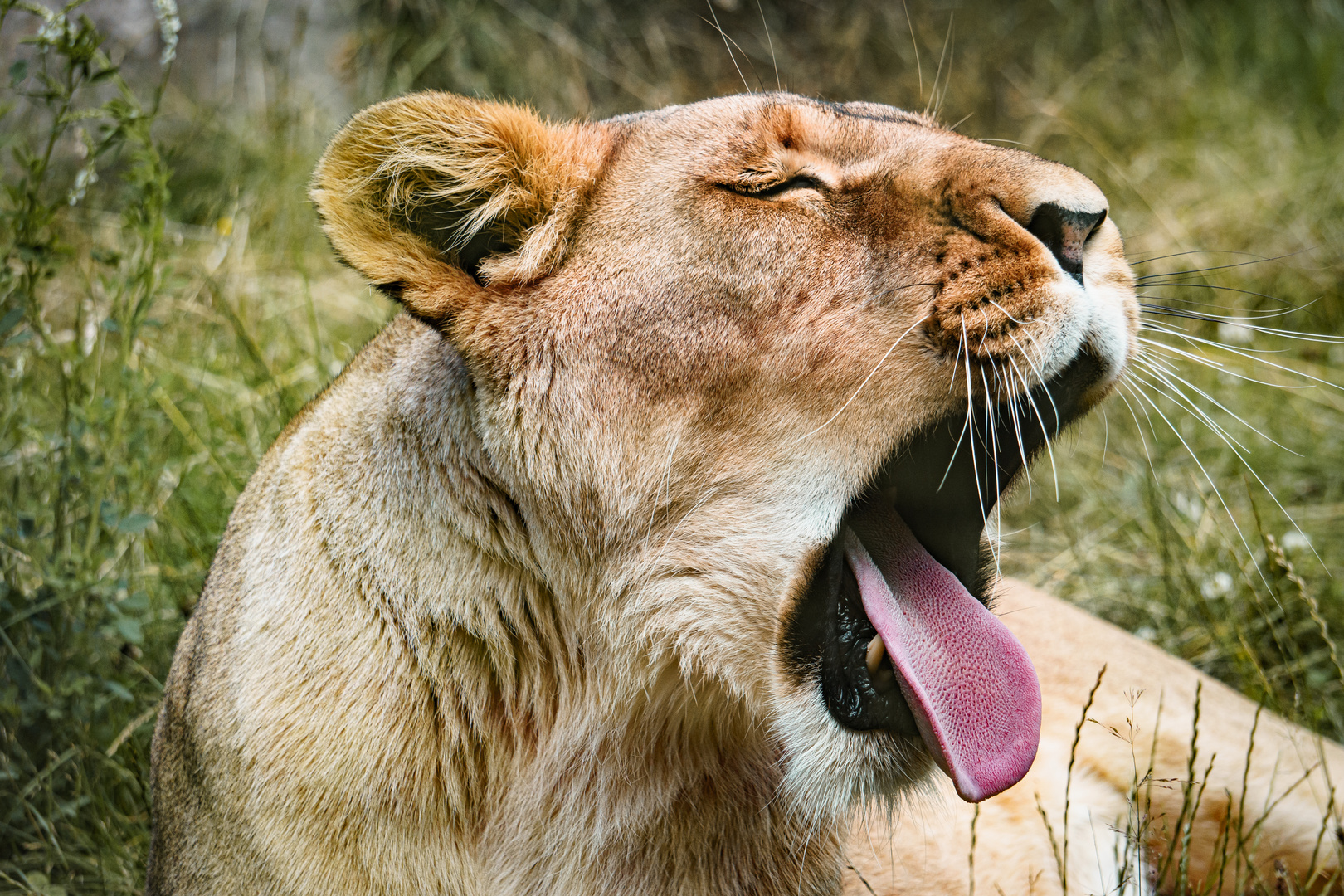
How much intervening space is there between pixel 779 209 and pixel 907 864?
147cm

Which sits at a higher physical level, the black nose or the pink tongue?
the black nose

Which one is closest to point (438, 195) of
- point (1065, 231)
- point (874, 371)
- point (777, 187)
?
point (777, 187)

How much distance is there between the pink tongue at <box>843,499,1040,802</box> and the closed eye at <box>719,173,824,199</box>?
54 centimetres

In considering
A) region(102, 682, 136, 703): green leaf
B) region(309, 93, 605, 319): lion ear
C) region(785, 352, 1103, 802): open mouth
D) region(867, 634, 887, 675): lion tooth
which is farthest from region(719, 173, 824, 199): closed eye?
region(102, 682, 136, 703): green leaf

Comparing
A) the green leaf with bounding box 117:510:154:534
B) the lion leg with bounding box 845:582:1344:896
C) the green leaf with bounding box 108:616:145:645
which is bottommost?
the lion leg with bounding box 845:582:1344:896

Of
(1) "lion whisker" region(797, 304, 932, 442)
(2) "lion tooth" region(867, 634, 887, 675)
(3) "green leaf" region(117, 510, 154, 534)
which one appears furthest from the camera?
(3) "green leaf" region(117, 510, 154, 534)

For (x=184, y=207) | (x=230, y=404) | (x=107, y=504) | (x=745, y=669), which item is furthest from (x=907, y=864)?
(x=184, y=207)

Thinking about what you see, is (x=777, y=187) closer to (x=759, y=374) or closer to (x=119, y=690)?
(x=759, y=374)

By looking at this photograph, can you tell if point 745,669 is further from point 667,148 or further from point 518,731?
point 667,148

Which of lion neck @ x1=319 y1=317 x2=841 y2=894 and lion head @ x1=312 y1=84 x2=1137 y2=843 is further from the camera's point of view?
lion neck @ x1=319 y1=317 x2=841 y2=894

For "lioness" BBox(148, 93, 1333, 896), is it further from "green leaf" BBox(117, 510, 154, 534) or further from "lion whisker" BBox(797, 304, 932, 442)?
"green leaf" BBox(117, 510, 154, 534)

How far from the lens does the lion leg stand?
268 cm

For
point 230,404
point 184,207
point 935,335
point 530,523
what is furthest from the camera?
point 184,207

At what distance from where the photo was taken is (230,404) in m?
4.15
